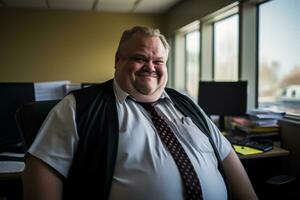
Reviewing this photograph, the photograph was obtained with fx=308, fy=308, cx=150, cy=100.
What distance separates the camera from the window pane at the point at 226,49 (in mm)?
3334

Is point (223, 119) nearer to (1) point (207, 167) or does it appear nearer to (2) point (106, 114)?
(1) point (207, 167)

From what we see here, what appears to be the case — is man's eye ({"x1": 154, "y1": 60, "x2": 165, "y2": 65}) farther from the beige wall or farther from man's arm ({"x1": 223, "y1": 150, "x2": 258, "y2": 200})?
the beige wall

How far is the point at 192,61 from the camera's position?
4.62 meters

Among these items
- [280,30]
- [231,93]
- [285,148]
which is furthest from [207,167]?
[280,30]

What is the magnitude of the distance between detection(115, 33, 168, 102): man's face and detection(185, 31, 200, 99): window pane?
2974mm

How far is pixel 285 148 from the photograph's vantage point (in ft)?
7.48

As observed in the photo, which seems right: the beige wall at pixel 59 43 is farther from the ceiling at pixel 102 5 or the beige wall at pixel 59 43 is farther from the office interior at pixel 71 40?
the ceiling at pixel 102 5

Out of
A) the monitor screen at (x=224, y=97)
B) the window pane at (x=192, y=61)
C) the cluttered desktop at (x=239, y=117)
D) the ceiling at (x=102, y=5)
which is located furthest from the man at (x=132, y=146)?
the ceiling at (x=102, y=5)

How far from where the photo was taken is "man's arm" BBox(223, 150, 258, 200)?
1441 mm

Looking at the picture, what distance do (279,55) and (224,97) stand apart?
60 cm

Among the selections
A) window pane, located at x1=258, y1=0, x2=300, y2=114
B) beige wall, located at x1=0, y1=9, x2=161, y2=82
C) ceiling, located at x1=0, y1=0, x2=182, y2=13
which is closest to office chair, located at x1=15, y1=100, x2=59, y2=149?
window pane, located at x1=258, y1=0, x2=300, y2=114

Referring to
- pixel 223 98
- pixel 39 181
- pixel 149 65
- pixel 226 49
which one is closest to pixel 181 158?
pixel 149 65

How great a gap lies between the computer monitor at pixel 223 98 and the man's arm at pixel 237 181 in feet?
3.76

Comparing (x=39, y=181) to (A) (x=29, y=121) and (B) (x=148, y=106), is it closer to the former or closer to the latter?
(A) (x=29, y=121)
